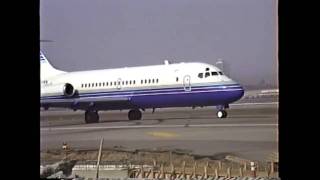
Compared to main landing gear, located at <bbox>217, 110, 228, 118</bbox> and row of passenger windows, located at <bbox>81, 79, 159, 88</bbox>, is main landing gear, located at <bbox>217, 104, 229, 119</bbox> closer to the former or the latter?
main landing gear, located at <bbox>217, 110, 228, 118</bbox>

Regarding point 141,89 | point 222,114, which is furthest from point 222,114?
point 141,89

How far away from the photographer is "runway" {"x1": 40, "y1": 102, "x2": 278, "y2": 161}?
3.42m

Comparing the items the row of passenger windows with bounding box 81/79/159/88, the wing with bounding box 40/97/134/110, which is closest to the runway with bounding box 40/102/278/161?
the wing with bounding box 40/97/134/110

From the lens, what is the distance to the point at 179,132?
352 cm

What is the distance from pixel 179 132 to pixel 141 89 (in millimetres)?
475

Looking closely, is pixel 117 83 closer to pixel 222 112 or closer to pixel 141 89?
pixel 141 89

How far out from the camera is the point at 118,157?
3479 millimetres

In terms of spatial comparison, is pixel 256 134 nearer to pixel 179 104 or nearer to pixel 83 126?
pixel 179 104

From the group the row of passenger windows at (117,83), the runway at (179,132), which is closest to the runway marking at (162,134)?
the runway at (179,132)

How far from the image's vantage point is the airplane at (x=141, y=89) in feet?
11.4

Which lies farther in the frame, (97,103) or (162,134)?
(97,103)
